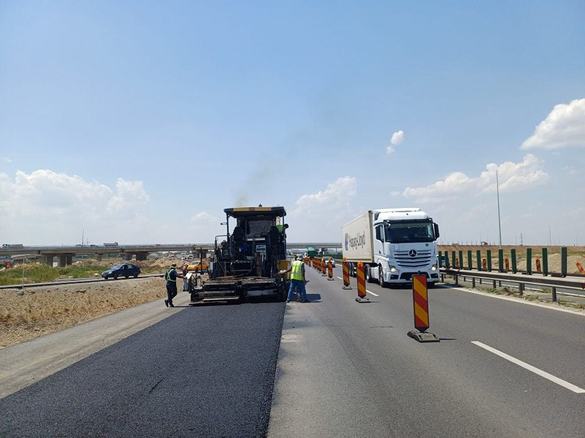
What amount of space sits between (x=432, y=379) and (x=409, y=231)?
16676 mm

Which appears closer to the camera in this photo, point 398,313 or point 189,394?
point 189,394

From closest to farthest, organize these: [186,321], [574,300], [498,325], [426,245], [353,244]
Answer: 1. [498,325]
2. [186,321]
3. [574,300]
4. [426,245]
5. [353,244]

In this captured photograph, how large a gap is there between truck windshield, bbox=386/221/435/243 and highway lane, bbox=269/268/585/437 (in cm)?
1029

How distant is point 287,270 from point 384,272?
5393 mm

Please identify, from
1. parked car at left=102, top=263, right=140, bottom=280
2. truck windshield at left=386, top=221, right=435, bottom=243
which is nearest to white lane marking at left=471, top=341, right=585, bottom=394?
truck windshield at left=386, top=221, right=435, bottom=243

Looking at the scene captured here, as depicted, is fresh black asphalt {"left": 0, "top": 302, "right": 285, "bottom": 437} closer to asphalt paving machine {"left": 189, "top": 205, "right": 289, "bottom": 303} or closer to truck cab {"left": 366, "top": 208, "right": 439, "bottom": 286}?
asphalt paving machine {"left": 189, "top": 205, "right": 289, "bottom": 303}

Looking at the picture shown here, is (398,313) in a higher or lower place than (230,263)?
lower

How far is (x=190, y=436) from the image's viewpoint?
4.78m

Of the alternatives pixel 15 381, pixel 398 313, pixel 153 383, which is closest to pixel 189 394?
→ pixel 153 383

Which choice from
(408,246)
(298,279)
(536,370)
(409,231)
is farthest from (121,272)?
(536,370)

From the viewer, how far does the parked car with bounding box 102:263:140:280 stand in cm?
5012

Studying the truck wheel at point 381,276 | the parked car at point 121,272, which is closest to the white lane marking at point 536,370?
the truck wheel at point 381,276

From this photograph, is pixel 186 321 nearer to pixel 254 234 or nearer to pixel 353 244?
pixel 254 234

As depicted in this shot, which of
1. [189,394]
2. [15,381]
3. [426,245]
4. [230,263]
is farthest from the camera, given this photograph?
[426,245]
